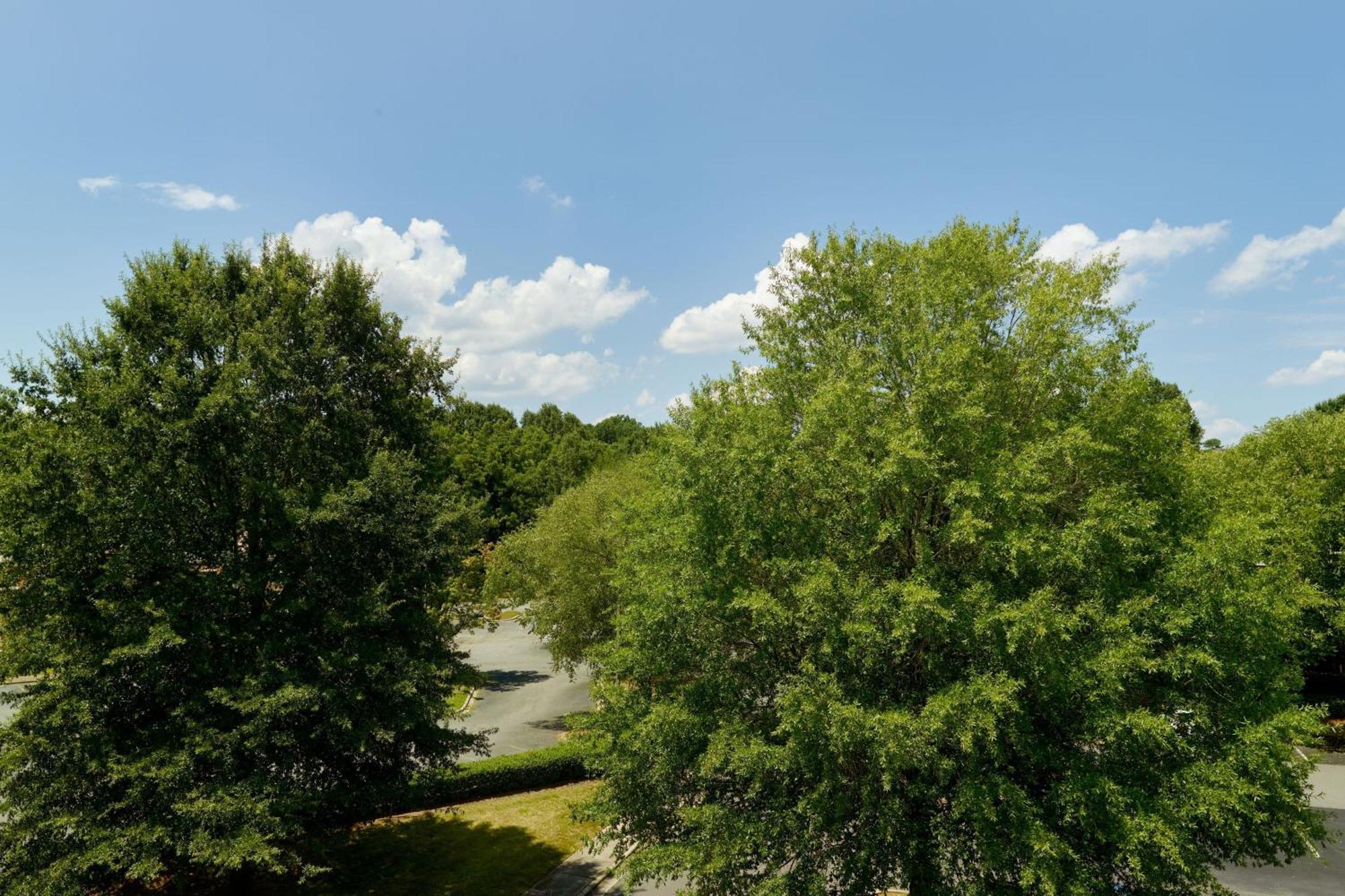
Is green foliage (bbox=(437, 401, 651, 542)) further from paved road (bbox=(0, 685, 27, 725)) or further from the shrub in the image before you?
the shrub

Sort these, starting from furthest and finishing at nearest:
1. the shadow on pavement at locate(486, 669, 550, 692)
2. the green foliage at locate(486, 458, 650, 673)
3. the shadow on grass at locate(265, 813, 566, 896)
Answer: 1. the shadow on pavement at locate(486, 669, 550, 692)
2. the green foliage at locate(486, 458, 650, 673)
3. the shadow on grass at locate(265, 813, 566, 896)

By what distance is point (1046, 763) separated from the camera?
10148 millimetres

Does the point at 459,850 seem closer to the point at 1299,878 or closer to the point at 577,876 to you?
the point at 577,876

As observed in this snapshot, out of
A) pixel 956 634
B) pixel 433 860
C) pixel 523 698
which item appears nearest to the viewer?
pixel 956 634

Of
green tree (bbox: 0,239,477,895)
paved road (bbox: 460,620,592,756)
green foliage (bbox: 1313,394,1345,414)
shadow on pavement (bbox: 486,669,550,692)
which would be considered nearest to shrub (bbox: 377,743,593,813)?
paved road (bbox: 460,620,592,756)

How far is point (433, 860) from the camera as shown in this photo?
53.4ft

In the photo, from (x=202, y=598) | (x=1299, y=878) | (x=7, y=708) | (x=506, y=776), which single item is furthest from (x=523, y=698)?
(x=1299, y=878)

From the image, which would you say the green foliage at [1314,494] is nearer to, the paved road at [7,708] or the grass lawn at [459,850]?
the grass lawn at [459,850]

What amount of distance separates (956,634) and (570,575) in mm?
17621

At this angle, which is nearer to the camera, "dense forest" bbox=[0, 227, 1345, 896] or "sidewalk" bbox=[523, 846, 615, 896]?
"dense forest" bbox=[0, 227, 1345, 896]

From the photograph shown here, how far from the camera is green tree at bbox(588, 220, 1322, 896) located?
976cm

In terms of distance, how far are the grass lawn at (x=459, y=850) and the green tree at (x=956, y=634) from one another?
468 centimetres

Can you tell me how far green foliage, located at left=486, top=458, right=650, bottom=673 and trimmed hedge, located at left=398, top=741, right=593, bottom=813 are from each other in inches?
167

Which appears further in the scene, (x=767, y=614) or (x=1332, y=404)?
(x=1332, y=404)
